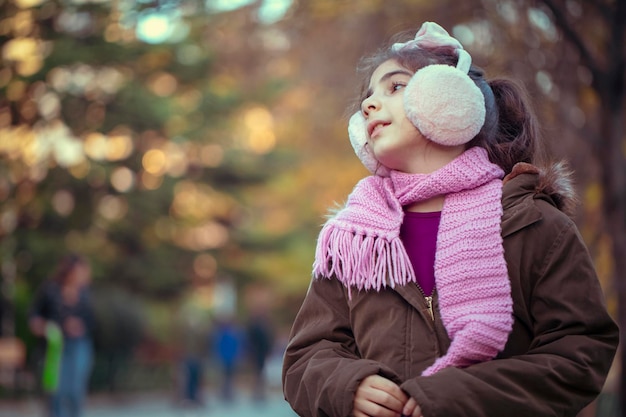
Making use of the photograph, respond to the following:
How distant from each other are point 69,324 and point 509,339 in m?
9.00

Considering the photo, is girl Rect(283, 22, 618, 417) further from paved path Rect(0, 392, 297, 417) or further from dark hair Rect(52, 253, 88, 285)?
paved path Rect(0, 392, 297, 417)

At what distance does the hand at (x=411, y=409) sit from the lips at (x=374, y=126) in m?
0.78

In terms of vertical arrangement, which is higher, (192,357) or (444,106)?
(444,106)

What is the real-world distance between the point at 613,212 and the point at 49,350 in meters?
6.23

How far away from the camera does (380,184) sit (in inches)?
113

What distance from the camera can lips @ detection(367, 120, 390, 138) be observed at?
111 inches

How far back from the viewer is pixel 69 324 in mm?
10992

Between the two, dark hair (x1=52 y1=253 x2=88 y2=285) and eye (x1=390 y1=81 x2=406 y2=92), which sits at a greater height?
eye (x1=390 y1=81 x2=406 y2=92)

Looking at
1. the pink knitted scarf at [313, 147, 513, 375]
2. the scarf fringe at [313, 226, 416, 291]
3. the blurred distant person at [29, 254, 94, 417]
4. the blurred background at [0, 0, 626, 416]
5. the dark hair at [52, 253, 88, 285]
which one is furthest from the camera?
the blurred background at [0, 0, 626, 416]

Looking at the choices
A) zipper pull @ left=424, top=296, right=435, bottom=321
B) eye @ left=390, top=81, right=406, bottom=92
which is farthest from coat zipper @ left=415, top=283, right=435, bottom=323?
eye @ left=390, top=81, right=406, bottom=92

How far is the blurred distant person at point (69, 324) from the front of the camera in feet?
35.8

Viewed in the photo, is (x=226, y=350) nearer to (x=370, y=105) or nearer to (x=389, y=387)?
(x=370, y=105)

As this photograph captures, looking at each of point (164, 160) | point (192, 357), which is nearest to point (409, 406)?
point (192, 357)

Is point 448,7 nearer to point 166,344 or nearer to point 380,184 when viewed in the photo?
point 380,184
